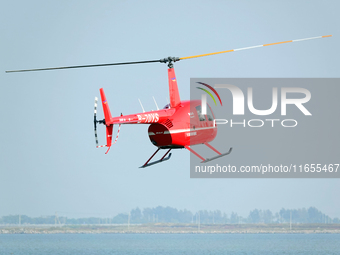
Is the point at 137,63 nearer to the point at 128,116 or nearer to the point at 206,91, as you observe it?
the point at 128,116

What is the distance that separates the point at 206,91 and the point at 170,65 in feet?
8.66

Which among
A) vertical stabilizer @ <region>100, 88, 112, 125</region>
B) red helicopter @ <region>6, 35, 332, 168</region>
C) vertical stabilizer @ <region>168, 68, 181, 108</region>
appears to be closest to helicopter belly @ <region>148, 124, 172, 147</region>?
red helicopter @ <region>6, 35, 332, 168</region>

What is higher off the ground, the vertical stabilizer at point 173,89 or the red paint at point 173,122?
the vertical stabilizer at point 173,89

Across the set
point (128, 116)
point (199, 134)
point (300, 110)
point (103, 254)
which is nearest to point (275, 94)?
point (300, 110)

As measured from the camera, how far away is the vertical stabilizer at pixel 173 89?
25.1 meters

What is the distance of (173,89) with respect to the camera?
25188 millimetres

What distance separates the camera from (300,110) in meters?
27.7

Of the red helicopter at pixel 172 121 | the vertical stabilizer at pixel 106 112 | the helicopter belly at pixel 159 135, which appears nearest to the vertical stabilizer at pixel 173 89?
the red helicopter at pixel 172 121

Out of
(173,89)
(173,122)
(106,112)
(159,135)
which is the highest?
(173,89)

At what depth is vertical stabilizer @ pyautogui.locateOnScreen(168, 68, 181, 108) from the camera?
25078mm

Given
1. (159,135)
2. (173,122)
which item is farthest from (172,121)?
(159,135)

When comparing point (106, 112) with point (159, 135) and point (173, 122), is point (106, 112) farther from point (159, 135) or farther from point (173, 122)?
point (173, 122)

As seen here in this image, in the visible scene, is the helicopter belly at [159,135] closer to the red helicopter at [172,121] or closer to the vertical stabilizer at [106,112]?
the red helicopter at [172,121]

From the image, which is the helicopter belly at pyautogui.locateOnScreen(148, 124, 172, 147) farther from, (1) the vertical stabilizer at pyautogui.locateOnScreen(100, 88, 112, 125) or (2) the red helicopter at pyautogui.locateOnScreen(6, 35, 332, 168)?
(1) the vertical stabilizer at pyautogui.locateOnScreen(100, 88, 112, 125)
